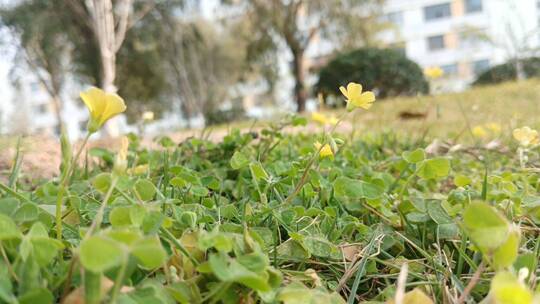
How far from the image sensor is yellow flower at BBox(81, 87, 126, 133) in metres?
0.43

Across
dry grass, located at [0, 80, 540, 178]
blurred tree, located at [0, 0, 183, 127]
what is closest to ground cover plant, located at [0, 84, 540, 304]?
dry grass, located at [0, 80, 540, 178]

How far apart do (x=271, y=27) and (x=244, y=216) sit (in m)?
13.3

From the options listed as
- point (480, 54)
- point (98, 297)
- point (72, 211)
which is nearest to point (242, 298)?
point (98, 297)

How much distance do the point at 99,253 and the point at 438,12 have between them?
35876 mm

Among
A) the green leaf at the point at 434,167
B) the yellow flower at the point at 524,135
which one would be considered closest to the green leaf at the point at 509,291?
the green leaf at the point at 434,167

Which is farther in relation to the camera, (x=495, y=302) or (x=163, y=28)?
(x=163, y=28)

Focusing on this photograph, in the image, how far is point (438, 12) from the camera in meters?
32.5

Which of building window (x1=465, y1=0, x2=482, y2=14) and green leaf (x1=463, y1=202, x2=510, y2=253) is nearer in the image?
green leaf (x1=463, y1=202, x2=510, y2=253)

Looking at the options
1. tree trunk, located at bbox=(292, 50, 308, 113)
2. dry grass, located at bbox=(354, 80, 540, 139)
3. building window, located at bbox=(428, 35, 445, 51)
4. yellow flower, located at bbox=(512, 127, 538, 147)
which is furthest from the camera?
→ building window, located at bbox=(428, 35, 445, 51)

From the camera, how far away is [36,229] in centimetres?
42

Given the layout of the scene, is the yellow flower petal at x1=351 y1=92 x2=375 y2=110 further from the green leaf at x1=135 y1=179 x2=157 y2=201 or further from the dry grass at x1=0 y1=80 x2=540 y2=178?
the dry grass at x1=0 y1=80 x2=540 y2=178

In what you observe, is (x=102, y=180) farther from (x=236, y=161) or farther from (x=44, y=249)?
(x=236, y=161)

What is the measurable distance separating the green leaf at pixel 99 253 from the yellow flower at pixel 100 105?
166 millimetres

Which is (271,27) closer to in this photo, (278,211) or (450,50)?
(278,211)
